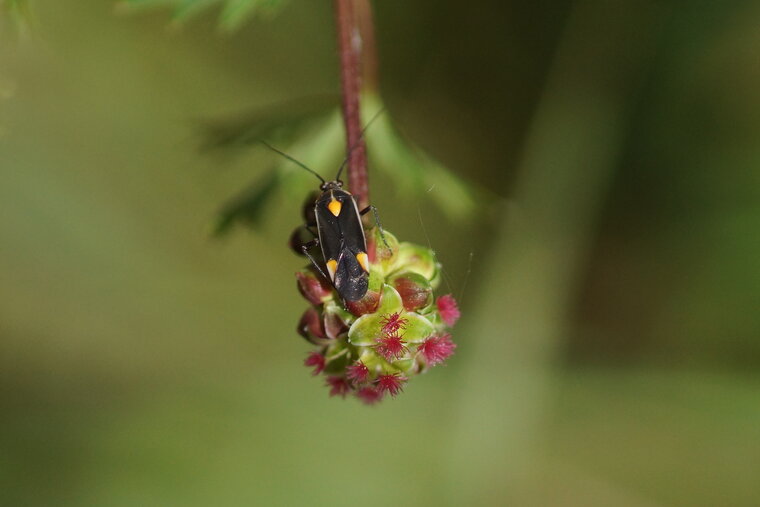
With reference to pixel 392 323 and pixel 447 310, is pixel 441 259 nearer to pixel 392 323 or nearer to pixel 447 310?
pixel 447 310

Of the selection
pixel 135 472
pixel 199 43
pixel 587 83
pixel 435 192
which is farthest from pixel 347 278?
pixel 199 43

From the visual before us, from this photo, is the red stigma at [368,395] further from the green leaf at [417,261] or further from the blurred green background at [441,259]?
the blurred green background at [441,259]

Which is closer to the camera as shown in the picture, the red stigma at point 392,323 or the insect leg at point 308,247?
the red stigma at point 392,323

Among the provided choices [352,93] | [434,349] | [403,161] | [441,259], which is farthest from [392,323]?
[441,259]

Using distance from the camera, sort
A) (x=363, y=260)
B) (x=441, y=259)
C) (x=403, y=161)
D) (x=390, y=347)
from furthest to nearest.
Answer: (x=441, y=259)
(x=403, y=161)
(x=363, y=260)
(x=390, y=347)

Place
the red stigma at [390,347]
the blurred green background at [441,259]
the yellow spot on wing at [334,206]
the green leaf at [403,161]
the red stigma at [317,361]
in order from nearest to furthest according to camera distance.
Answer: the red stigma at [390,347], the red stigma at [317,361], the yellow spot on wing at [334,206], the green leaf at [403,161], the blurred green background at [441,259]

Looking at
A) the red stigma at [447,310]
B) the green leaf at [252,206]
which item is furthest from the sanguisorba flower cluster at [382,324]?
the green leaf at [252,206]
